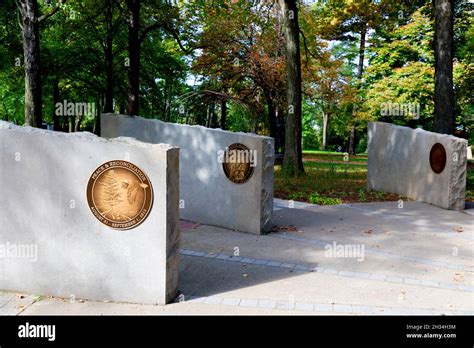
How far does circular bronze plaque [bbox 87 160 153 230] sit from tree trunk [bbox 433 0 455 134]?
11.7m

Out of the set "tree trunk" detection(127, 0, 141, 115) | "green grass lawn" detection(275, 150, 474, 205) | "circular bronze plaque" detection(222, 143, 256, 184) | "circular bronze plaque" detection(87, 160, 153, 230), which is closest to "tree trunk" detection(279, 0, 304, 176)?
"green grass lawn" detection(275, 150, 474, 205)

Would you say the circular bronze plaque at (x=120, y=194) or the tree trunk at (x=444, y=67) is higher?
the tree trunk at (x=444, y=67)

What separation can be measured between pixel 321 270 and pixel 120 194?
10.2 feet

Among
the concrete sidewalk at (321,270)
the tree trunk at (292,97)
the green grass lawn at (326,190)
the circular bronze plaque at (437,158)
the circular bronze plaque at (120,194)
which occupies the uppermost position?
the tree trunk at (292,97)

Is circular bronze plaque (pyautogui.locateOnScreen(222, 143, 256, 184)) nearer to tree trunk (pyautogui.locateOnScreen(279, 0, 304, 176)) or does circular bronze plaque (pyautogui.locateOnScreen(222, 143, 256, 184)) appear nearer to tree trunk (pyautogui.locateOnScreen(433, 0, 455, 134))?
tree trunk (pyautogui.locateOnScreen(279, 0, 304, 176))

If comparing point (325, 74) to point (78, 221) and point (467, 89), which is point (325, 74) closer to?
point (467, 89)

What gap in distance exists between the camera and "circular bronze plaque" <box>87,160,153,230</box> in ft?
18.1

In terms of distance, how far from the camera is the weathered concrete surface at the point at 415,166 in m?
11.7

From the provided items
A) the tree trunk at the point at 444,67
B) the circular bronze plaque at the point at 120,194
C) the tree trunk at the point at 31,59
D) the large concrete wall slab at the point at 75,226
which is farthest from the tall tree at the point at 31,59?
the tree trunk at the point at 444,67

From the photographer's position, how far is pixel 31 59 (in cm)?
1106

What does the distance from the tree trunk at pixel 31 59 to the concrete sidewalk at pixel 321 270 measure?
185 inches

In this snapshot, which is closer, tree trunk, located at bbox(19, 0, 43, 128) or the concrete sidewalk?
the concrete sidewalk

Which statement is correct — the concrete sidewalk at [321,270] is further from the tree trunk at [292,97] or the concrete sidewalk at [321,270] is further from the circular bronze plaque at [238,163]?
the tree trunk at [292,97]
